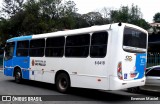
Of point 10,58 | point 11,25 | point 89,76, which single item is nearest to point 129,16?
point 11,25

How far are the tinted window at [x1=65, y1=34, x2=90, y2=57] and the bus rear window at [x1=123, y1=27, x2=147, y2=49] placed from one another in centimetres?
157

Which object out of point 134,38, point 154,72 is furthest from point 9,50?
point 154,72

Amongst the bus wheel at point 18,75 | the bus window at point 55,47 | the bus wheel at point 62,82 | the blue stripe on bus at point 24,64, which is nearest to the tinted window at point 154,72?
the bus wheel at point 62,82

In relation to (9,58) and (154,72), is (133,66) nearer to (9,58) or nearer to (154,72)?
(154,72)

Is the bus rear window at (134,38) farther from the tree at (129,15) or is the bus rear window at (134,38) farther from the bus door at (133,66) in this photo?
the tree at (129,15)

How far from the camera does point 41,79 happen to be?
1241 centimetres

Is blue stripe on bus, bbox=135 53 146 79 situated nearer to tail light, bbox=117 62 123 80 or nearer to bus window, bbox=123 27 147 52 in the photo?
bus window, bbox=123 27 147 52

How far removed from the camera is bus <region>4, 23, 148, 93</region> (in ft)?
29.9

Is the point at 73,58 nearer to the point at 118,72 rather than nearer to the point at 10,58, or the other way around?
the point at 118,72

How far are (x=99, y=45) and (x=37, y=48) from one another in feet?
14.5

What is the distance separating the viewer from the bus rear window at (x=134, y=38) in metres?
9.46

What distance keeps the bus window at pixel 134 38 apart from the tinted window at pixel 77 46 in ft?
5.14

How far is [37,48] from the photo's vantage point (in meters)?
12.9

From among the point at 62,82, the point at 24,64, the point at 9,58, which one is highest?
the point at 9,58
